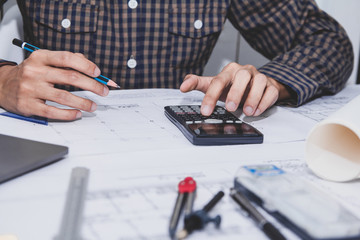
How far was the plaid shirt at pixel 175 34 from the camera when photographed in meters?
0.97

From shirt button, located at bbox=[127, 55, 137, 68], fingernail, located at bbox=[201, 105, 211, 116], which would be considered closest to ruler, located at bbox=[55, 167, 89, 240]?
fingernail, located at bbox=[201, 105, 211, 116]

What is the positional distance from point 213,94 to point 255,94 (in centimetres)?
8

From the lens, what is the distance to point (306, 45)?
3.26 ft

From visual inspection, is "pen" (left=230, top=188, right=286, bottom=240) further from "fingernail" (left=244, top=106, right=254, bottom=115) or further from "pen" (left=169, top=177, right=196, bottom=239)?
"fingernail" (left=244, top=106, right=254, bottom=115)

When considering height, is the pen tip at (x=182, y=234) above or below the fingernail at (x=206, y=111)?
above

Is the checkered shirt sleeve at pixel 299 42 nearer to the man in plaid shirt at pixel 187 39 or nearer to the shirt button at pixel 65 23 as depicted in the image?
the man in plaid shirt at pixel 187 39

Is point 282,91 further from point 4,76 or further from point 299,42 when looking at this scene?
point 4,76

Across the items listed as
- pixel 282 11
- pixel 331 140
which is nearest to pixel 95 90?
pixel 331 140

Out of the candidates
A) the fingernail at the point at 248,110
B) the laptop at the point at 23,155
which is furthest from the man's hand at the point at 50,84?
the fingernail at the point at 248,110

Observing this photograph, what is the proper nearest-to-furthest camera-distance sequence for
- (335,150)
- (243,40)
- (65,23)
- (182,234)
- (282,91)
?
(182,234)
(335,150)
(282,91)
(65,23)
(243,40)

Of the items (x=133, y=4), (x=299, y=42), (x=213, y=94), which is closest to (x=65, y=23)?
(x=133, y=4)

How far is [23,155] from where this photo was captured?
0.46 meters

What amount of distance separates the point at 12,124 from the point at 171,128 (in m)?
0.24

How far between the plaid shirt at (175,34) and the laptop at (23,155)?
0.53m
